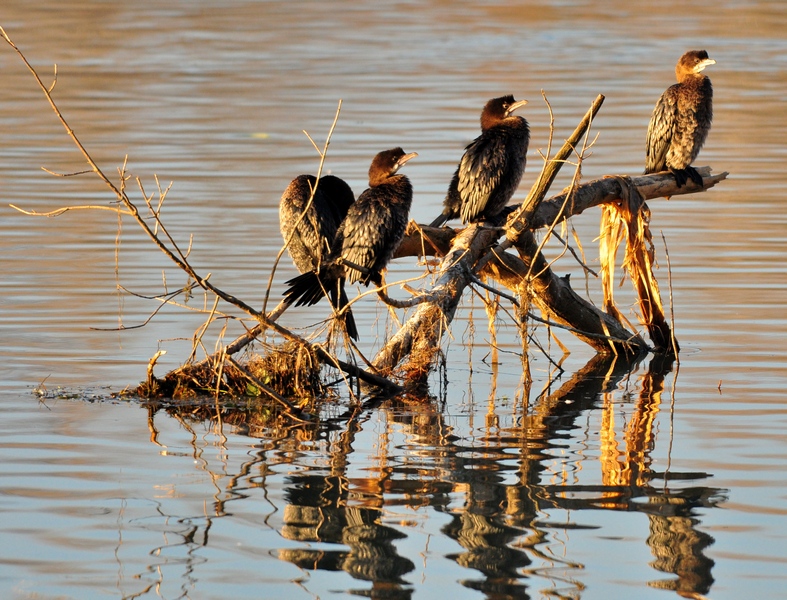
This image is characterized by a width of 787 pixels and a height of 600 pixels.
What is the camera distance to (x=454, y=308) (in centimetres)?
644

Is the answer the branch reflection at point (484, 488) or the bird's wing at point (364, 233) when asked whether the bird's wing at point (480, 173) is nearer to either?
the bird's wing at point (364, 233)

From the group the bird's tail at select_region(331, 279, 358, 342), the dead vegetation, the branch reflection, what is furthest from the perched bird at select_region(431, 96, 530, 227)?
the branch reflection

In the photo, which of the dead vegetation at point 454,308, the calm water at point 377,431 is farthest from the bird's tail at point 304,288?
the calm water at point 377,431

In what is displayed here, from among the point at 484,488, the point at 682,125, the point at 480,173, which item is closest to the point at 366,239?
the point at 480,173

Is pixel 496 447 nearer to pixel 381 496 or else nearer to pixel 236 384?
pixel 381 496

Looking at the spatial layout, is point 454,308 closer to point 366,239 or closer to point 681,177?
point 366,239

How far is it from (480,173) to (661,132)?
158cm

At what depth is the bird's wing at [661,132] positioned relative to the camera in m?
7.68

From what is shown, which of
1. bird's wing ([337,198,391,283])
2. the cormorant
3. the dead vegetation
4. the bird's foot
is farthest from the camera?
the bird's foot

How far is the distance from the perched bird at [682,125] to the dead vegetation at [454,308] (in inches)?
5.1

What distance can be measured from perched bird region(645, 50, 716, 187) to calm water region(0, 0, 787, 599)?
0.98 meters

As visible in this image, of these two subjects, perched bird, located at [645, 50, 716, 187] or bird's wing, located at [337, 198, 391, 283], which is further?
perched bird, located at [645, 50, 716, 187]

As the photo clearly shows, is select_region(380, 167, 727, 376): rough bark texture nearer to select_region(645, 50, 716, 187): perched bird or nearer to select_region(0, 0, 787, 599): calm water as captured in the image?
select_region(645, 50, 716, 187): perched bird

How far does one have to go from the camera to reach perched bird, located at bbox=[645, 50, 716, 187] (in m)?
7.58
